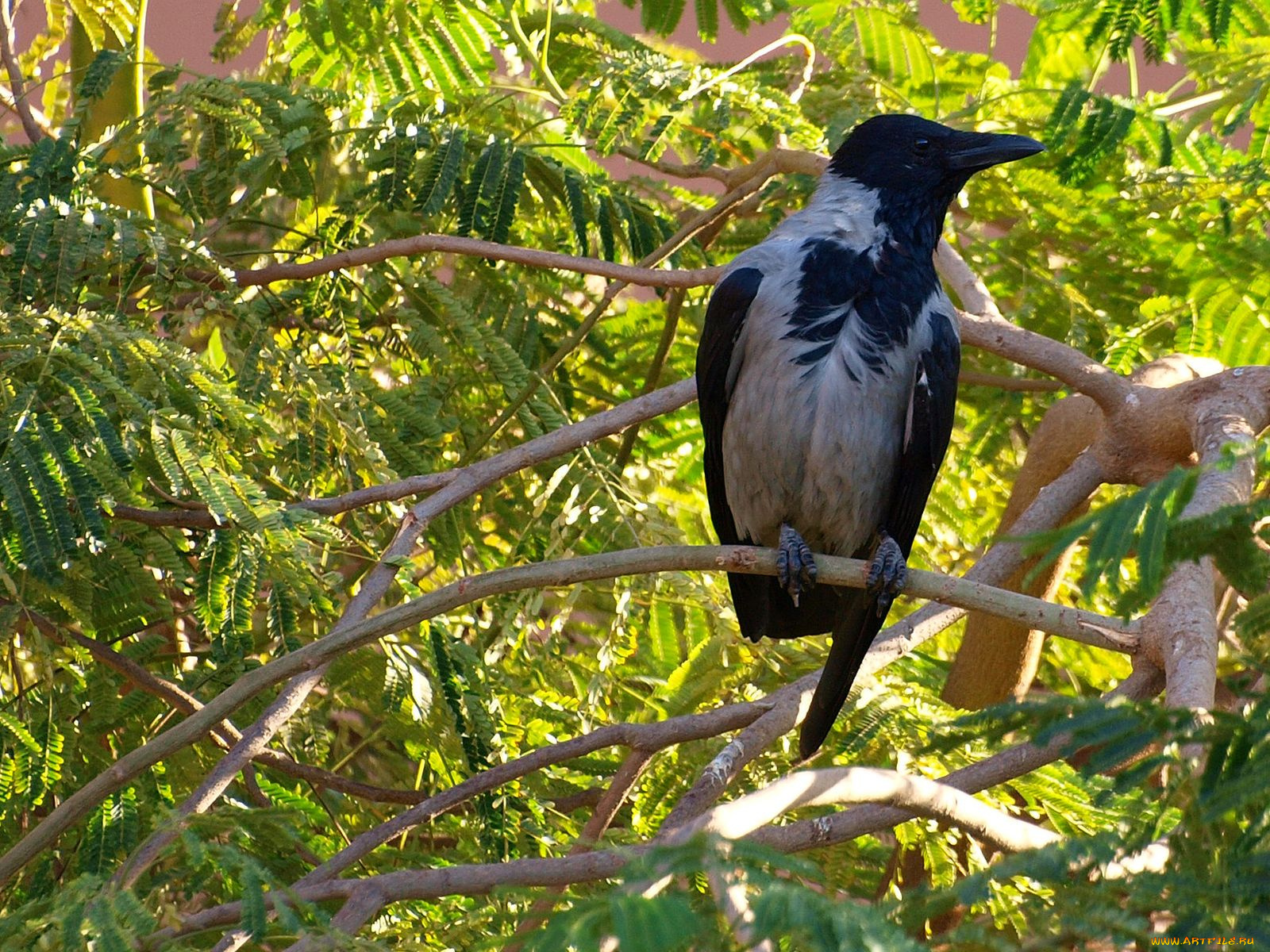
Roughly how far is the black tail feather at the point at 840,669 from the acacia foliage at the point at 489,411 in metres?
0.32

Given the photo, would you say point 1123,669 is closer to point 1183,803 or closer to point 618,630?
point 618,630

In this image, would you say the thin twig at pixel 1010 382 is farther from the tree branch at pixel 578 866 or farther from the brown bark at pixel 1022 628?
the tree branch at pixel 578 866

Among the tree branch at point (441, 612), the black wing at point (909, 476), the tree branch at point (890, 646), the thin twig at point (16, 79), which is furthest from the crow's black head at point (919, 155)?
the thin twig at point (16, 79)

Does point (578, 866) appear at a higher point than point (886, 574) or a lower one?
lower

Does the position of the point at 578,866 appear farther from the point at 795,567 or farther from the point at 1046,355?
the point at 1046,355

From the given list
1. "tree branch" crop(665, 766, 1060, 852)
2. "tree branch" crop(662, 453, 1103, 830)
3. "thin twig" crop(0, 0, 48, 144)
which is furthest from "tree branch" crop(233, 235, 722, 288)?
"tree branch" crop(665, 766, 1060, 852)

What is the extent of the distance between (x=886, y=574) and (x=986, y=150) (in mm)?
1396

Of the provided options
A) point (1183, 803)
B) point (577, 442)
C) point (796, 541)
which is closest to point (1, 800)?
point (577, 442)

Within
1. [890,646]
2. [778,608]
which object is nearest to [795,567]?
[890,646]

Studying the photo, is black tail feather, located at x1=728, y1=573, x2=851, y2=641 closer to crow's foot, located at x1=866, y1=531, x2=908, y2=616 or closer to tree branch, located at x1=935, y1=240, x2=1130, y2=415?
crow's foot, located at x1=866, y1=531, x2=908, y2=616

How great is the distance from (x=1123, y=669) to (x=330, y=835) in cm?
294

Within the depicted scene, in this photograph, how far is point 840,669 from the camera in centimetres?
364

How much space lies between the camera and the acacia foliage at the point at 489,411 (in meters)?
Result: 2.96

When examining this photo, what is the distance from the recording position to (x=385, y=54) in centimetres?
543
